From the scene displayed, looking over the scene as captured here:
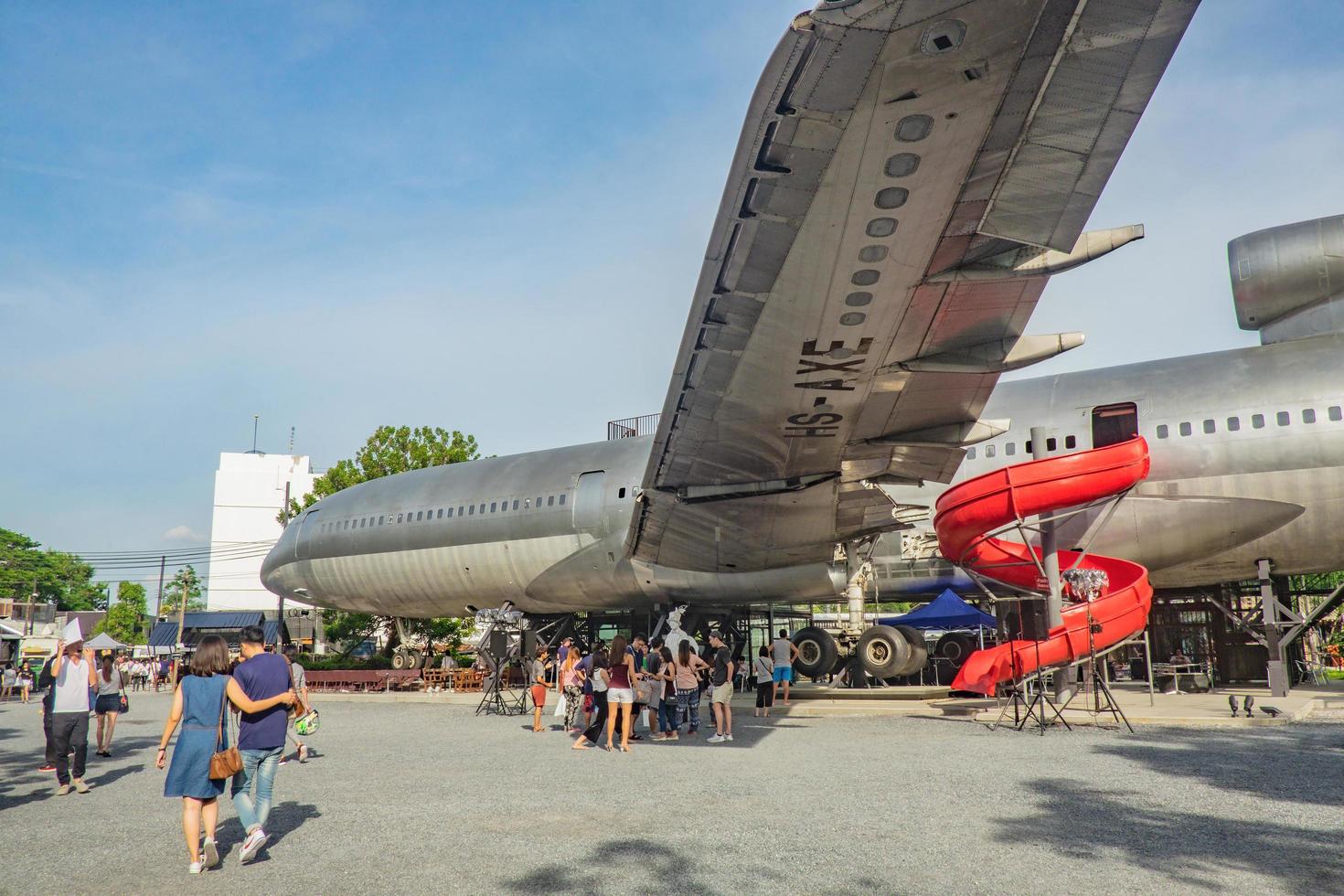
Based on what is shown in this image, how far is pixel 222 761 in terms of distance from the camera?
601 centimetres

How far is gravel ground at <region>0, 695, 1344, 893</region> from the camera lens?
17.6 ft

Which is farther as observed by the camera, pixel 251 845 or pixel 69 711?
pixel 69 711

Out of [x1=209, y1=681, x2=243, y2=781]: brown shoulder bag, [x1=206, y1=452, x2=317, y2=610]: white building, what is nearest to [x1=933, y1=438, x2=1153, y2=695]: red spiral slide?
[x1=209, y1=681, x2=243, y2=781]: brown shoulder bag

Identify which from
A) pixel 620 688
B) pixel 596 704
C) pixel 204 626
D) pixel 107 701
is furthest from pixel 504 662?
pixel 204 626

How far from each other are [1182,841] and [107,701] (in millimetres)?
12906

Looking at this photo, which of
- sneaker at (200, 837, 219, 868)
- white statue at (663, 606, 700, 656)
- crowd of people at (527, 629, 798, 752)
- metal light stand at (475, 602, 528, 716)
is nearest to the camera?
Result: sneaker at (200, 837, 219, 868)

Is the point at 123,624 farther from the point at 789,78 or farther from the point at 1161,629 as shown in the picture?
the point at 789,78

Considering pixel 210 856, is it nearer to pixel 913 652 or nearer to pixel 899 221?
pixel 899 221

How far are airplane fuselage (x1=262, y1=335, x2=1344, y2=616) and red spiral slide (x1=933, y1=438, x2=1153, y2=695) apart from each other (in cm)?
115

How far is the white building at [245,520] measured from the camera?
10000 centimetres

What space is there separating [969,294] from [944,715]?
9.06 metres

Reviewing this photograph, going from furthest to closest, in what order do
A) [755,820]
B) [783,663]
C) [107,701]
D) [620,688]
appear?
[783,663] < [107,701] < [620,688] < [755,820]

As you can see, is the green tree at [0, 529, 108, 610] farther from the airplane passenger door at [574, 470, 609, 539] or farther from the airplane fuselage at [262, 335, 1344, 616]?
the airplane passenger door at [574, 470, 609, 539]

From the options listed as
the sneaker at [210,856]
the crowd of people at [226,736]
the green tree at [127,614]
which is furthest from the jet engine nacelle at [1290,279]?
the green tree at [127,614]
